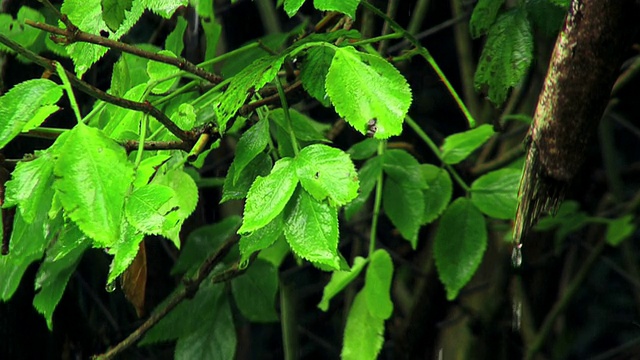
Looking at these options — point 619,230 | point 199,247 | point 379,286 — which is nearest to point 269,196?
point 379,286

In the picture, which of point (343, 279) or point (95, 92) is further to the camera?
point (343, 279)

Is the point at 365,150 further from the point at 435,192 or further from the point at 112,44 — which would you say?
the point at 112,44

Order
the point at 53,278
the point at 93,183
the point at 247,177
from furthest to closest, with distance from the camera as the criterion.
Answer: the point at 53,278, the point at 247,177, the point at 93,183

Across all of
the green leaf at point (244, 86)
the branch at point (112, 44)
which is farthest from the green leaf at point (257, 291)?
the green leaf at point (244, 86)

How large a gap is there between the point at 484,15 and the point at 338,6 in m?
0.46

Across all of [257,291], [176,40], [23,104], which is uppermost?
[23,104]

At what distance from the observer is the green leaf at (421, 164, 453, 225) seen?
3.88 ft

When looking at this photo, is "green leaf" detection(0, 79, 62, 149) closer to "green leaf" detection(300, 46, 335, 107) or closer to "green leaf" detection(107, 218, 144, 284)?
"green leaf" detection(107, 218, 144, 284)

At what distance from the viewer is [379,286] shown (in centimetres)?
107

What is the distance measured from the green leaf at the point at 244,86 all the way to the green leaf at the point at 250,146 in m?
0.07

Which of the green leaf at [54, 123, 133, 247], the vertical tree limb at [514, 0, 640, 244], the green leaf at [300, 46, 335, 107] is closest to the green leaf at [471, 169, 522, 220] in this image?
the vertical tree limb at [514, 0, 640, 244]

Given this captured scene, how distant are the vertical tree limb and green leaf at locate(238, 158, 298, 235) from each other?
0.28 m

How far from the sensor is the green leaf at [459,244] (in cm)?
114

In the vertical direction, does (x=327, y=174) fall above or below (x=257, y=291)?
above
